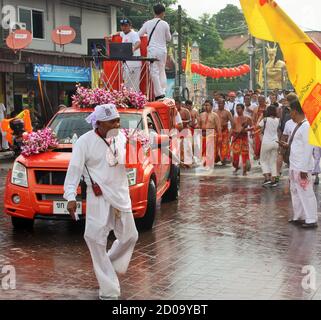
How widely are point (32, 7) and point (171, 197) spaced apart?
16813 millimetres

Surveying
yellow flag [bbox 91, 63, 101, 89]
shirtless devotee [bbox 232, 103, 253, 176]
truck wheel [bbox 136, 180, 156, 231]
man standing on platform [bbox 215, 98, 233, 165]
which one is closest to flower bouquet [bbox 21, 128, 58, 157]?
truck wheel [bbox 136, 180, 156, 231]

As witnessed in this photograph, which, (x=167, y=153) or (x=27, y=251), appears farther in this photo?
(x=167, y=153)

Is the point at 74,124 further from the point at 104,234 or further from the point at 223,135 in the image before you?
the point at 223,135

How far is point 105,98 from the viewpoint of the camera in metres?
9.73

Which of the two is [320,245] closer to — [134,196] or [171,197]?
[134,196]

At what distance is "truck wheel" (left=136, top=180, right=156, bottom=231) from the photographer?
28.3ft

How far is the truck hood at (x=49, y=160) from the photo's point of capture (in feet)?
26.8

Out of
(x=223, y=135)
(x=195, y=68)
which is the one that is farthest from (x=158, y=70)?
(x=195, y=68)

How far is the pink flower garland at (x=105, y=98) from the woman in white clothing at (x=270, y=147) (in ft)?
13.6

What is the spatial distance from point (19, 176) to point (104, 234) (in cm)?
306

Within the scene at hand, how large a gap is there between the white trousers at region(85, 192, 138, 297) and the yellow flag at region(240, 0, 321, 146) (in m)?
2.01

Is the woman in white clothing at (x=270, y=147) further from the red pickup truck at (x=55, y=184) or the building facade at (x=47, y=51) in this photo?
the building facade at (x=47, y=51)

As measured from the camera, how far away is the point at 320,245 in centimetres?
801
